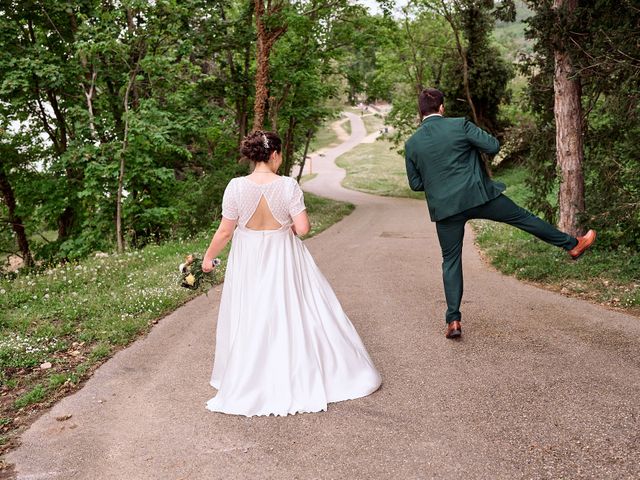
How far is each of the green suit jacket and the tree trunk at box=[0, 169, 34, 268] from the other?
14562 mm

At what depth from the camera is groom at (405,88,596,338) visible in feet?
16.7

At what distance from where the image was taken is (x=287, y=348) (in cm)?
421

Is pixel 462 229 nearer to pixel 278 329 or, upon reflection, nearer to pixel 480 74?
pixel 278 329

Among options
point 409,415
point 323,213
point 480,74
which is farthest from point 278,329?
point 480,74

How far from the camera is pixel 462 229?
17.5ft

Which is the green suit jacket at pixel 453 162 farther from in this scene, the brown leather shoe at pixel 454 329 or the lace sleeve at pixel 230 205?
the lace sleeve at pixel 230 205

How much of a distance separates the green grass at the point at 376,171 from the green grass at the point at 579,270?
19.7 meters

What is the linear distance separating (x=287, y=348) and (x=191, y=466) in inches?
44.8

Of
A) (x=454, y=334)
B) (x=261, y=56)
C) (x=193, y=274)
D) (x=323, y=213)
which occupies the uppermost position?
(x=261, y=56)

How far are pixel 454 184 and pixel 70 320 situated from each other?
5132 mm

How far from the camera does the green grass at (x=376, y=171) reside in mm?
32844

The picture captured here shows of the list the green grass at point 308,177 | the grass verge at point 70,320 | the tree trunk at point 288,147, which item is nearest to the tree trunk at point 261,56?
the grass verge at point 70,320

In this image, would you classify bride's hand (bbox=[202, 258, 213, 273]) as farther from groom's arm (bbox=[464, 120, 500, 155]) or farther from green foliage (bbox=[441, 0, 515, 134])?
green foliage (bbox=[441, 0, 515, 134])

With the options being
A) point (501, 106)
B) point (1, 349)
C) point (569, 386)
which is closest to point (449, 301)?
point (569, 386)
